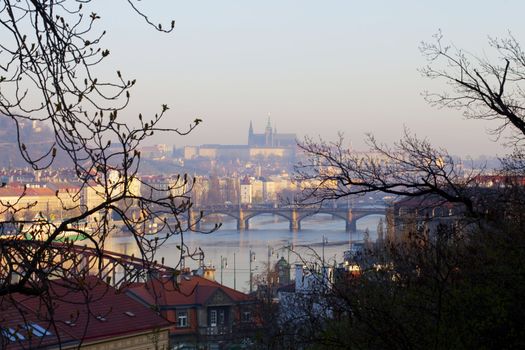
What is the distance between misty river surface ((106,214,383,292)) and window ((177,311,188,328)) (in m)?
6.35

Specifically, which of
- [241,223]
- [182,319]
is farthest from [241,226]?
[182,319]

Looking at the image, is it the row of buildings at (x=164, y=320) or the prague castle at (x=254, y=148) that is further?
the prague castle at (x=254, y=148)

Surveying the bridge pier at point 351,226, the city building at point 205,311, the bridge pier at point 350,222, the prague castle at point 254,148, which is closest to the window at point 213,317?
the city building at point 205,311

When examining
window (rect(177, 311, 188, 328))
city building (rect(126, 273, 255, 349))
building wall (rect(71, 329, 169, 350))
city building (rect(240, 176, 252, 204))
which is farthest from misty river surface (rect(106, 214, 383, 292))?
city building (rect(240, 176, 252, 204))

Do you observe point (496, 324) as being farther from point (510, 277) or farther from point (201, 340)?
point (201, 340)

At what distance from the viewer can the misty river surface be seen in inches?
949

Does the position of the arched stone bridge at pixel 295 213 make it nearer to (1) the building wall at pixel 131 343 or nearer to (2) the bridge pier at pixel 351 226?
A: (2) the bridge pier at pixel 351 226

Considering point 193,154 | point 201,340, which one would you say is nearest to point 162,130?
point 201,340

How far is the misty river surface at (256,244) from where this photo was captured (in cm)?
2410

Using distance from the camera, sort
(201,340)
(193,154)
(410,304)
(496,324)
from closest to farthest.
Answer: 1. (496,324)
2. (410,304)
3. (201,340)
4. (193,154)

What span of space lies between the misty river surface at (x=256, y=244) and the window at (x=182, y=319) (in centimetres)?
635

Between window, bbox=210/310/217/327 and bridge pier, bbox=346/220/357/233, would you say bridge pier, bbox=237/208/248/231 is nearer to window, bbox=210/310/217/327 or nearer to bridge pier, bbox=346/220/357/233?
bridge pier, bbox=346/220/357/233

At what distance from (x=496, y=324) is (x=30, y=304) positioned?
5.88 meters

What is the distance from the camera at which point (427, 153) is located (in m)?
2.81
